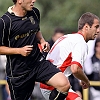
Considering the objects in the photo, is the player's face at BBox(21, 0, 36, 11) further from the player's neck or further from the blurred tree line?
the blurred tree line

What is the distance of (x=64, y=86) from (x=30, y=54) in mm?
664

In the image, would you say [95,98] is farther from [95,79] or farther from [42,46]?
[42,46]

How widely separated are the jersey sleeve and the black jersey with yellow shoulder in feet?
1.86

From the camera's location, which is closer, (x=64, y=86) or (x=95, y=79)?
(x=64, y=86)

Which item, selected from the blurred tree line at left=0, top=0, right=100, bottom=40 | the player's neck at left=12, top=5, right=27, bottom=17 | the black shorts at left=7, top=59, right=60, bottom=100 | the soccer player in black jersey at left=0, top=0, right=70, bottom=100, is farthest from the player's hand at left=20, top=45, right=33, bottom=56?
the blurred tree line at left=0, top=0, right=100, bottom=40

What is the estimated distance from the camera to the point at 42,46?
336 inches

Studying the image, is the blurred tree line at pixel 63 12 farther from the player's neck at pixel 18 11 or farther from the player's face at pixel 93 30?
the player's neck at pixel 18 11

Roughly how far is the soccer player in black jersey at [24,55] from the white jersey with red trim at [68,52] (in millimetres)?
132

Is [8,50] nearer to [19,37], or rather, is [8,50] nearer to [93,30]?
[19,37]

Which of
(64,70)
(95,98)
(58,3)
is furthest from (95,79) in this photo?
(58,3)

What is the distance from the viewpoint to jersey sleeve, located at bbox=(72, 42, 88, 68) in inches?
319

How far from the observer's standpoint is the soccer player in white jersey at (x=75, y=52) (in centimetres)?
812

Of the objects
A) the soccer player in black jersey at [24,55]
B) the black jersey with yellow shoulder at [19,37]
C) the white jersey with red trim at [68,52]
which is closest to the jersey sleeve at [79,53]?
the white jersey with red trim at [68,52]

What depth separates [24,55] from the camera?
8047mm
